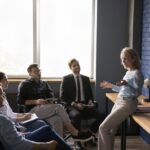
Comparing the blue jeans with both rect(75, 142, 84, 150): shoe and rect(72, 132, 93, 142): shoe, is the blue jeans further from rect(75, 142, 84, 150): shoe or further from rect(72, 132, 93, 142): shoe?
rect(75, 142, 84, 150): shoe

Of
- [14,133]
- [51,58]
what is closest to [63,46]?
[51,58]

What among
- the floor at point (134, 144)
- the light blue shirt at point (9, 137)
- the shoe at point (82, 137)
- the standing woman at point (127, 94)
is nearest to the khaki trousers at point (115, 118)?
the standing woman at point (127, 94)

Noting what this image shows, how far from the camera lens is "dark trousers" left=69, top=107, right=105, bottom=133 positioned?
4.28 m

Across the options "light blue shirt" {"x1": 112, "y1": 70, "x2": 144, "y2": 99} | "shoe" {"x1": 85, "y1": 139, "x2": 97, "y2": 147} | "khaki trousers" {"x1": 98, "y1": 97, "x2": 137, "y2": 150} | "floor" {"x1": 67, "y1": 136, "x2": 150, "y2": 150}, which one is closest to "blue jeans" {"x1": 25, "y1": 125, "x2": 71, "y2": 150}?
"khaki trousers" {"x1": 98, "y1": 97, "x2": 137, "y2": 150}

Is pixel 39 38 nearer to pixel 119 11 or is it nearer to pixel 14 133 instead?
pixel 119 11

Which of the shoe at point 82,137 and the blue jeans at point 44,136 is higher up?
the blue jeans at point 44,136

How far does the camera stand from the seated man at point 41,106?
4.13 metres

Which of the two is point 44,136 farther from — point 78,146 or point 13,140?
point 78,146

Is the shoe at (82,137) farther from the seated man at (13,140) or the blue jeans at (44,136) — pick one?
the seated man at (13,140)

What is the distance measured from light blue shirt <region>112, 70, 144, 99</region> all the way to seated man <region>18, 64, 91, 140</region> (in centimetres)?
Result: 90

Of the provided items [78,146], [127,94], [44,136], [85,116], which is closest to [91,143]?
[78,146]

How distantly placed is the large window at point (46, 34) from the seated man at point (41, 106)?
3.33 feet

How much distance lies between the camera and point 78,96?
15.2 ft

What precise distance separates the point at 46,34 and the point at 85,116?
162 centimetres
